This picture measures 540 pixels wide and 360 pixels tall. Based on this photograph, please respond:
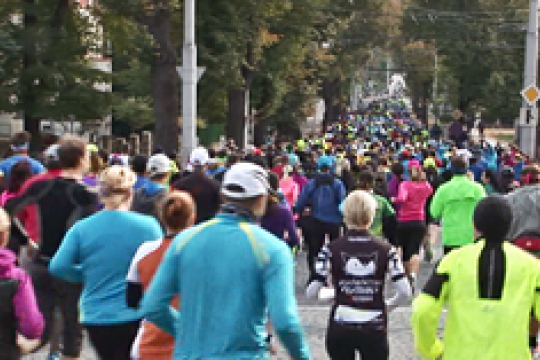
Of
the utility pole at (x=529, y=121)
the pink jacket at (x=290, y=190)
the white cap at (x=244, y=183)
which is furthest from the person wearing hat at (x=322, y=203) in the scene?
the utility pole at (x=529, y=121)

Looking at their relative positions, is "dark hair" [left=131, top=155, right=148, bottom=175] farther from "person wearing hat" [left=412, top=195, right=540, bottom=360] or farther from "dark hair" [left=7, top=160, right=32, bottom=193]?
"person wearing hat" [left=412, top=195, right=540, bottom=360]

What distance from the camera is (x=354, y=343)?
6.44 metres

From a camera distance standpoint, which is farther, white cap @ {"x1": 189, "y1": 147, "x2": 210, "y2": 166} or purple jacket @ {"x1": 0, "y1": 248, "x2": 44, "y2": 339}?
white cap @ {"x1": 189, "y1": 147, "x2": 210, "y2": 166}

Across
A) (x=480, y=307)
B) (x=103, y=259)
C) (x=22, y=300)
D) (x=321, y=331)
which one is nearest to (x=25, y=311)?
(x=22, y=300)

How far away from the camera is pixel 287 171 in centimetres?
1638

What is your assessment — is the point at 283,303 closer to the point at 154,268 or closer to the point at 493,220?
the point at 493,220

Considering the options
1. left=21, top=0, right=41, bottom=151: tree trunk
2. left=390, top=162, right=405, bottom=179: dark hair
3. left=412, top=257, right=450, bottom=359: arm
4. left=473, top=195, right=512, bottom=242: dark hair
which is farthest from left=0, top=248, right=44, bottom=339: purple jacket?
left=21, top=0, right=41, bottom=151: tree trunk

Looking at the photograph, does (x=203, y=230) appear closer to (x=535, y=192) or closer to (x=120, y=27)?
(x=535, y=192)

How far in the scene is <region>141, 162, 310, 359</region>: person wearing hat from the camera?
430 centimetres

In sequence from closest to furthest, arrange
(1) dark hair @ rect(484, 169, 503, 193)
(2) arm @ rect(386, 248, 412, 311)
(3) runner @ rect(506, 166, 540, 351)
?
(2) arm @ rect(386, 248, 412, 311), (3) runner @ rect(506, 166, 540, 351), (1) dark hair @ rect(484, 169, 503, 193)

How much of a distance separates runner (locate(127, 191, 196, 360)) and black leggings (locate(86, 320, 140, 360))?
457 millimetres

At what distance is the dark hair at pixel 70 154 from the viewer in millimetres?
7332

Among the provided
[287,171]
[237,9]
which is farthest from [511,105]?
[287,171]

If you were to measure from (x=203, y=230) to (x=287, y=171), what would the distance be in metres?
11.9
